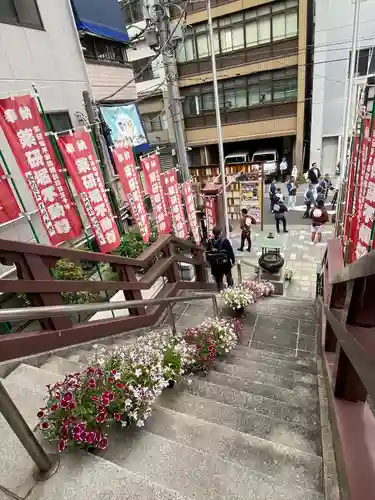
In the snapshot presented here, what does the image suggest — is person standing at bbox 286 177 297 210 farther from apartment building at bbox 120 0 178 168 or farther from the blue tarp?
the blue tarp

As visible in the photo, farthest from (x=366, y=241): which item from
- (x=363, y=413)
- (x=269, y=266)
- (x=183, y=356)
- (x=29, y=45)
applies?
(x=29, y=45)

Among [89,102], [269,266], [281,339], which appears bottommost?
[269,266]

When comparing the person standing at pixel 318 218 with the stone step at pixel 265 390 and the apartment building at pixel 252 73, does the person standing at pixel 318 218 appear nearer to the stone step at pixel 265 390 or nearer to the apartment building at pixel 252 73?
the stone step at pixel 265 390

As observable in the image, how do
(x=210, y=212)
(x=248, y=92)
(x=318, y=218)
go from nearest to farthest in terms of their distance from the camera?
(x=318, y=218), (x=210, y=212), (x=248, y=92)

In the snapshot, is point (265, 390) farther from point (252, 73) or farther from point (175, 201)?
point (252, 73)

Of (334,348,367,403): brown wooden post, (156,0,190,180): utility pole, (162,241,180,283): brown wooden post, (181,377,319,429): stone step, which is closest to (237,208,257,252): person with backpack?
(156,0,190,180): utility pole

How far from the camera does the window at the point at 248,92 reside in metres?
18.9

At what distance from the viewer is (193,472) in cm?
192

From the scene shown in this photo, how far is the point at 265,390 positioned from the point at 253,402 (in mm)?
354

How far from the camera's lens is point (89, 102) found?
7047mm

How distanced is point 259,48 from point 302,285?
1621cm

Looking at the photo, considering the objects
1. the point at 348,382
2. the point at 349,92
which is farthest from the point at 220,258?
the point at 349,92

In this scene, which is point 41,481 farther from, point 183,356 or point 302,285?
point 302,285

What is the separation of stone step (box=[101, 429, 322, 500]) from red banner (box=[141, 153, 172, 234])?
6.15 meters
